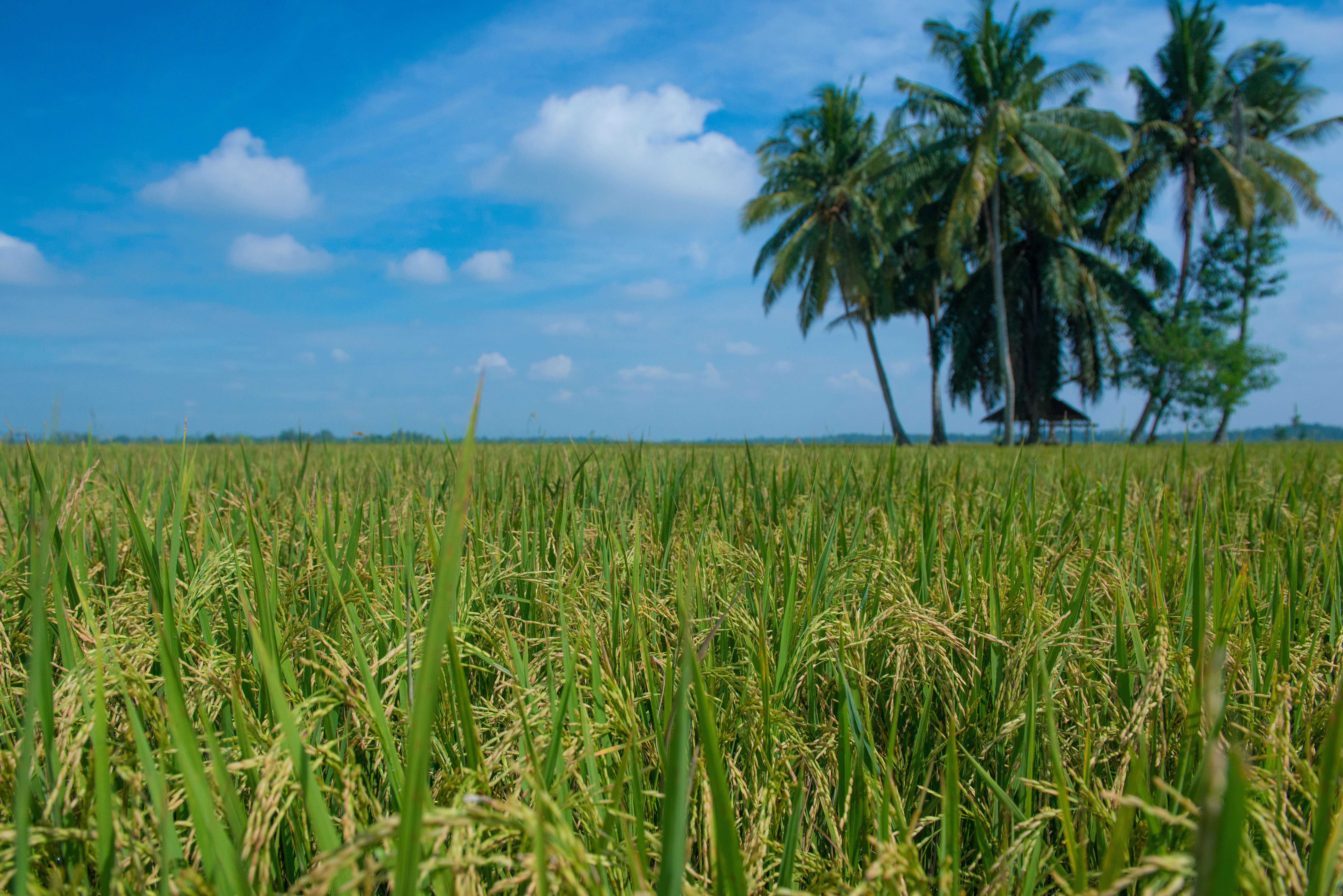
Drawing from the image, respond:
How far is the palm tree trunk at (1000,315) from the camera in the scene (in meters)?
17.1

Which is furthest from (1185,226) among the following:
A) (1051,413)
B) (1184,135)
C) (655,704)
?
(655,704)

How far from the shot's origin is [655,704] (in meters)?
0.91

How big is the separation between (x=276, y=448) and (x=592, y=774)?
22.6ft

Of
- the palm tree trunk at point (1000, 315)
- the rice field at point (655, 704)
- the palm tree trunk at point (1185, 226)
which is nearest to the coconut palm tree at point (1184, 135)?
the palm tree trunk at point (1185, 226)

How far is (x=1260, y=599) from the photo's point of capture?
1387 millimetres

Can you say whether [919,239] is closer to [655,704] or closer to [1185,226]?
[1185,226]

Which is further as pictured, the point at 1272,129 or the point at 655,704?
the point at 1272,129

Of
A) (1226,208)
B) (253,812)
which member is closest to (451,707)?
(253,812)

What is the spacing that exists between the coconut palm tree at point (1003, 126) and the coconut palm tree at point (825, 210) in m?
3.23

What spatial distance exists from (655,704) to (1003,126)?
19227mm

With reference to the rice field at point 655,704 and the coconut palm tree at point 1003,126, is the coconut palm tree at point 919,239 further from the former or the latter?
the rice field at point 655,704

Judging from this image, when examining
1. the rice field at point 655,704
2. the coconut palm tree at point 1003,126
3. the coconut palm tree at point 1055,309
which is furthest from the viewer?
the coconut palm tree at point 1055,309

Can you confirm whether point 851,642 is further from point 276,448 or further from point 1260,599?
point 276,448

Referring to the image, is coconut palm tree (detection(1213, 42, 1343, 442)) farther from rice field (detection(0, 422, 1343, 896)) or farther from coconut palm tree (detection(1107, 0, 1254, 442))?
rice field (detection(0, 422, 1343, 896))
